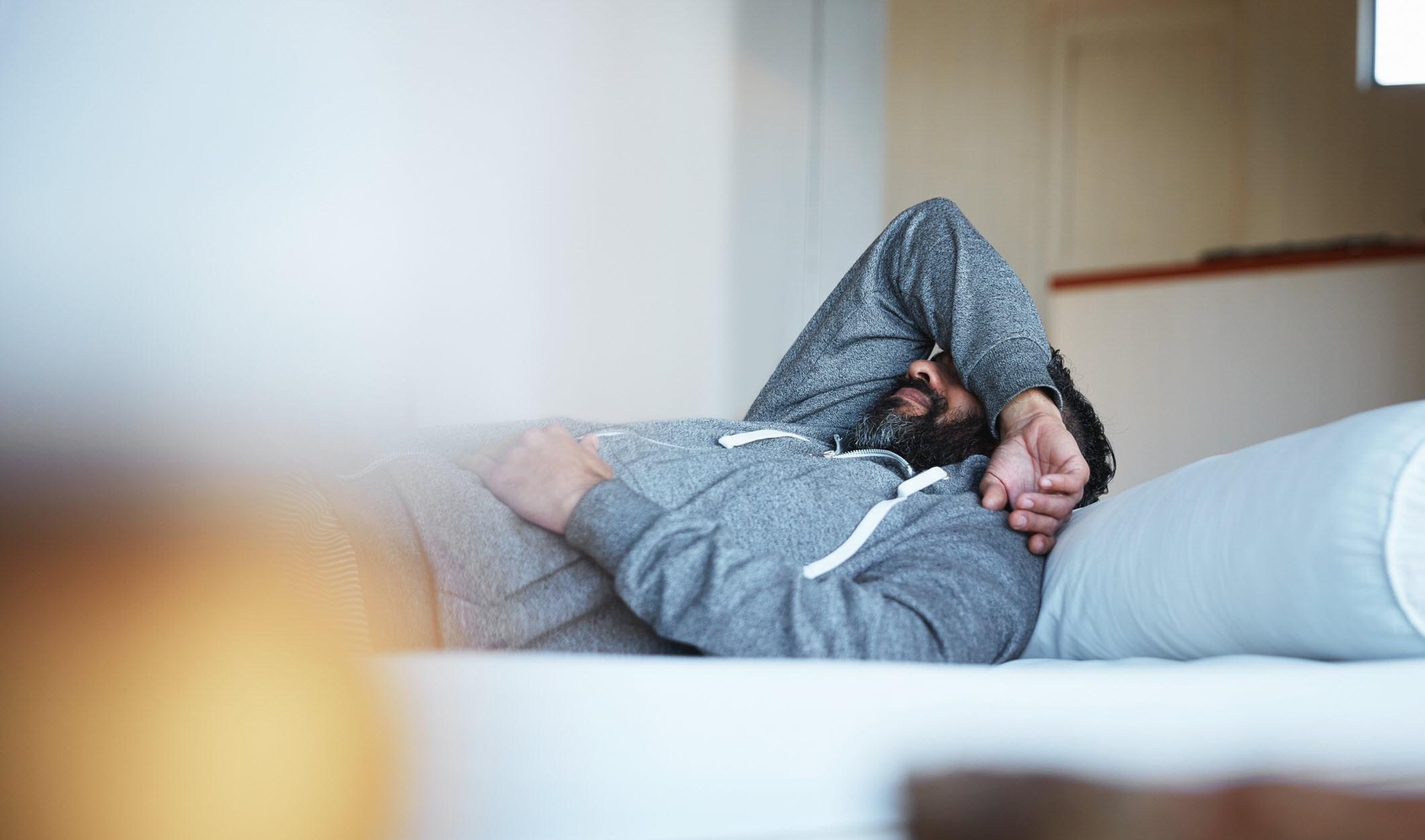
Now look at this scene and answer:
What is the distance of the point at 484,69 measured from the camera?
77.2 inches

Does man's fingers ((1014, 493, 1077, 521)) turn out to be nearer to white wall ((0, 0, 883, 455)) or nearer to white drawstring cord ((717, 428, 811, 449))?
white drawstring cord ((717, 428, 811, 449))

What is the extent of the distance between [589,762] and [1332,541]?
449mm

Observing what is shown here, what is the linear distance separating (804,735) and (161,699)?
0.96ft

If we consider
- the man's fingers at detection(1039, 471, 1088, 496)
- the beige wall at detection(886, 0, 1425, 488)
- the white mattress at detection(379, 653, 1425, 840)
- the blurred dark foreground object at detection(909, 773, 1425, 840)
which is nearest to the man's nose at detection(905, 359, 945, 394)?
the man's fingers at detection(1039, 471, 1088, 496)

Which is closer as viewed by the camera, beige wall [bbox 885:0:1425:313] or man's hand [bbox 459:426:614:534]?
man's hand [bbox 459:426:614:534]

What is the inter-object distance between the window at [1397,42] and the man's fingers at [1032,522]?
271 cm

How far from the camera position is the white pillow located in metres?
0.61

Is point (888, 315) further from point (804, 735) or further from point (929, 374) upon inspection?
point (804, 735)

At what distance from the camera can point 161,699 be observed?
1.44ft

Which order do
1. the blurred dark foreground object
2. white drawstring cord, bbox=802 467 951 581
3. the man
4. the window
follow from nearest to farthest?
1. the blurred dark foreground object
2. the man
3. white drawstring cord, bbox=802 467 951 581
4. the window

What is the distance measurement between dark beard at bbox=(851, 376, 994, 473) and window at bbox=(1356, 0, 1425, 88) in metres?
2.53

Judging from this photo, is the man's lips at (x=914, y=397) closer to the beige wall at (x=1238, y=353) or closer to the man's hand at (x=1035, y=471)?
the man's hand at (x=1035, y=471)

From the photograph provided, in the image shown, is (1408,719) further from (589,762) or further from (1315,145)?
(1315,145)

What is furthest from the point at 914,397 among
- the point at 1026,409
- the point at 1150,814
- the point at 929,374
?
the point at 1150,814
